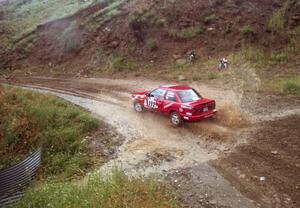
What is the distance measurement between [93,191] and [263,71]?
1433cm

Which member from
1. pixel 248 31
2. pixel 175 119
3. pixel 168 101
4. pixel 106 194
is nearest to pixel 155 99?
pixel 168 101

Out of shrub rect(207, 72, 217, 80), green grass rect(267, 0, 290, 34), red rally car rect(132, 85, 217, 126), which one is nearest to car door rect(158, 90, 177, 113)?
red rally car rect(132, 85, 217, 126)

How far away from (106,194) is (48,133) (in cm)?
712

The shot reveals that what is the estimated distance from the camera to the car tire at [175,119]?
16656 mm

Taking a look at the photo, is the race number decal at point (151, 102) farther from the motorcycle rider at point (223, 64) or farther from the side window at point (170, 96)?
the motorcycle rider at point (223, 64)

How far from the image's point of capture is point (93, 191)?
11.5 meters

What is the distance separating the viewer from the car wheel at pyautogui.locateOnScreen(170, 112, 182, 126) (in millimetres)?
16656

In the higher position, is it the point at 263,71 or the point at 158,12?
the point at 158,12

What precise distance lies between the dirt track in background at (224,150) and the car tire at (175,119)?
0.85 ft

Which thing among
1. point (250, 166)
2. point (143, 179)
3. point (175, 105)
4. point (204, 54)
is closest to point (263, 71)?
point (204, 54)

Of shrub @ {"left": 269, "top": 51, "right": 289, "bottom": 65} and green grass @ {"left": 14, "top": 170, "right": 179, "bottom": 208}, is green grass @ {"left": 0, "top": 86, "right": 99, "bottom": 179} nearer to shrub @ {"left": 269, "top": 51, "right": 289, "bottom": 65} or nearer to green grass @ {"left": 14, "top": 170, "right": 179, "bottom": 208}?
green grass @ {"left": 14, "top": 170, "right": 179, "bottom": 208}

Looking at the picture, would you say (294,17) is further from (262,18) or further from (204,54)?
(204,54)

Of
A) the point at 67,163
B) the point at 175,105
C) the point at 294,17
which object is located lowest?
the point at 67,163

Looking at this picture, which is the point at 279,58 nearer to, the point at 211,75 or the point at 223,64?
the point at 223,64
